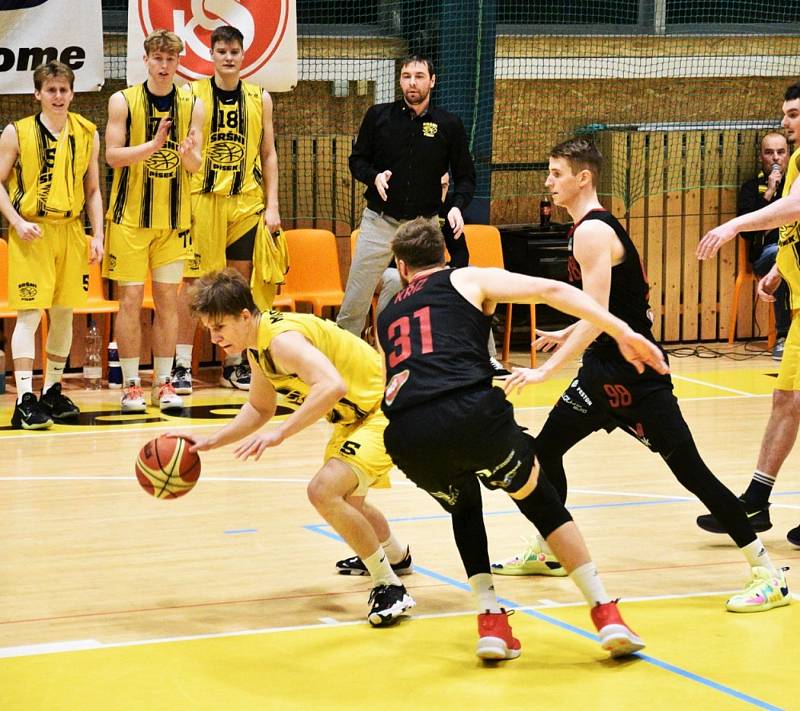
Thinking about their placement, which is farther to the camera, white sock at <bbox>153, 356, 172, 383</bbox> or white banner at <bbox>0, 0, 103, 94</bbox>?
white banner at <bbox>0, 0, 103, 94</bbox>

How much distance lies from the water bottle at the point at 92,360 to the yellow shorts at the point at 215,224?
133cm

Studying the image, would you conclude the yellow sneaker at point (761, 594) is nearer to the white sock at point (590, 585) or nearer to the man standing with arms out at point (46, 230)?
the white sock at point (590, 585)

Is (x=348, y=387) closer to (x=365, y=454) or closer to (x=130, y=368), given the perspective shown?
(x=365, y=454)

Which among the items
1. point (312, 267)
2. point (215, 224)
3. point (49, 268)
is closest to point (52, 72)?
point (49, 268)

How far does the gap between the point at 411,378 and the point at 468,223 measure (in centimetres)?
748

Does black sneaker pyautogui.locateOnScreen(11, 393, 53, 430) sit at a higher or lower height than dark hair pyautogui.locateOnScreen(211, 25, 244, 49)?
lower

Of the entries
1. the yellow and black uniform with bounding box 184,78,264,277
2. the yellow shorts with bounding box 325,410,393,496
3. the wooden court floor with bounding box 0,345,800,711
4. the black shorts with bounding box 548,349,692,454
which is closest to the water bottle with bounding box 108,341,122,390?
the yellow and black uniform with bounding box 184,78,264,277

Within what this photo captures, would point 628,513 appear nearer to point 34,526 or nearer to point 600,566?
point 600,566

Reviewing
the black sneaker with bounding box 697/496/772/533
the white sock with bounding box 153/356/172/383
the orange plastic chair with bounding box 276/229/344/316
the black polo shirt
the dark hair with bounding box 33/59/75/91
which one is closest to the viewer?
the black sneaker with bounding box 697/496/772/533

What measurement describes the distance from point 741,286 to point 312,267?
4168mm

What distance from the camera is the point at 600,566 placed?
6105 mm

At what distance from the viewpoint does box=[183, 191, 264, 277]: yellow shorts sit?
10.5m

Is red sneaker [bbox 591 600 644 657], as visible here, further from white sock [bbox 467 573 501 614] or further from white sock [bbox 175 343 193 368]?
white sock [bbox 175 343 193 368]

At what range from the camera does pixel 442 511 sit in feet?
23.6
